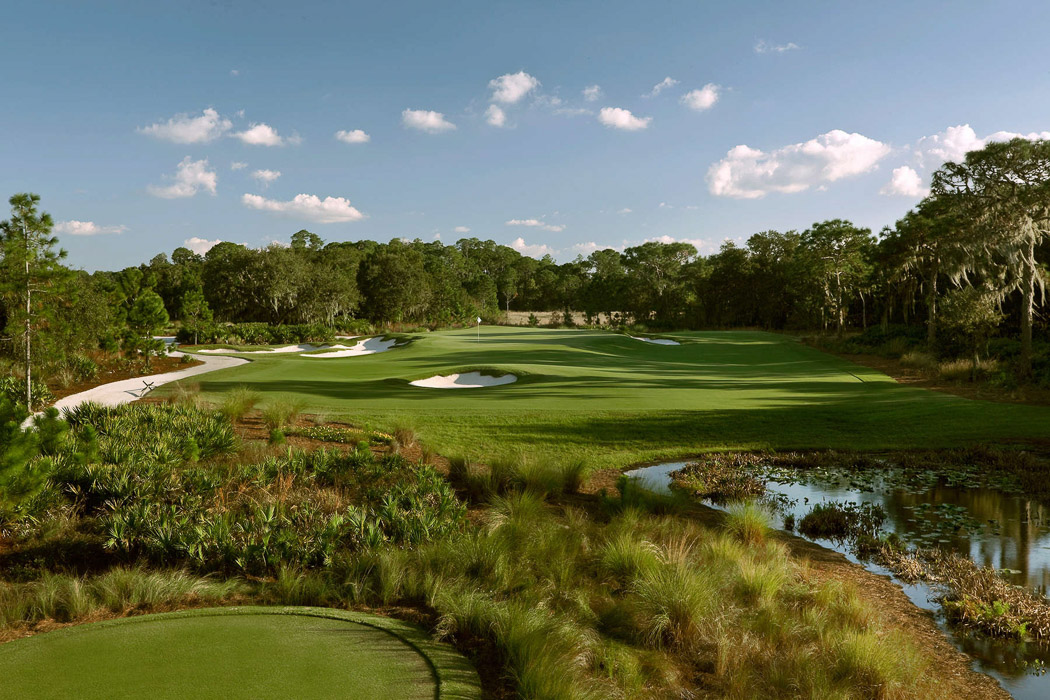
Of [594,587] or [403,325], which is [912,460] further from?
[403,325]

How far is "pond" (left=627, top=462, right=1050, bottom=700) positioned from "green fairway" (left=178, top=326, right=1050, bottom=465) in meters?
2.04

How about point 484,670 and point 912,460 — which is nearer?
point 484,670

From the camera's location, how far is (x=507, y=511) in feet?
25.7

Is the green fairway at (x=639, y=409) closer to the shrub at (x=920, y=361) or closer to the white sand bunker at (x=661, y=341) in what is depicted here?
the shrub at (x=920, y=361)

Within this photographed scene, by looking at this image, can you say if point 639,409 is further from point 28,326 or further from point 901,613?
point 28,326

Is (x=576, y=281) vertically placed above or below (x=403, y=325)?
above

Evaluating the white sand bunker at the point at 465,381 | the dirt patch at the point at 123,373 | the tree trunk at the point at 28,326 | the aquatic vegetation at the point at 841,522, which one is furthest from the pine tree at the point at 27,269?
the aquatic vegetation at the point at 841,522

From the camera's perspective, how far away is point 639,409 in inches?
628

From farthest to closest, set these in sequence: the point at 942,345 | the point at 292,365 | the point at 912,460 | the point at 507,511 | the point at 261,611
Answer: the point at 942,345
the point at 292,365
the point at 912,460
the point at 507,511
the point at 261,611

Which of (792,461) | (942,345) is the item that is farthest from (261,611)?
(942,345)

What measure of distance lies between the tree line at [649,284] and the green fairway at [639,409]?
4.40 meters

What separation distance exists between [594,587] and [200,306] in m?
37.0

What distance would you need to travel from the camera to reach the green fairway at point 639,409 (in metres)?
13.4

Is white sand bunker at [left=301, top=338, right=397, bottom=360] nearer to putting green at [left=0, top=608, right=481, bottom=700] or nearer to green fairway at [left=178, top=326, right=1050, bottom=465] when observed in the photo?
green fairway at [left=178, top=326, right=1050, bottom=465]
